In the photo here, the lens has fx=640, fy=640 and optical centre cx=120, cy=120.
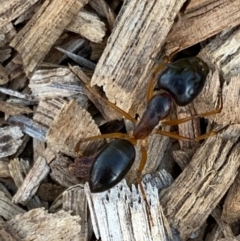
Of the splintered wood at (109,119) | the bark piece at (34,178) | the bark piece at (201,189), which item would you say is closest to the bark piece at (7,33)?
the splintered wood at (109,119)

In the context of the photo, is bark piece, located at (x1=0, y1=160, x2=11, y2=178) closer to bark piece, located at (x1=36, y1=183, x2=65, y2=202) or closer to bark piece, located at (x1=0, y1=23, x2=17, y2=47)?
bark piece, located at (x1=36, y1=183, x2=65, y2=202)

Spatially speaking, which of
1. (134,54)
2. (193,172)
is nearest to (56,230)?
(193,172)

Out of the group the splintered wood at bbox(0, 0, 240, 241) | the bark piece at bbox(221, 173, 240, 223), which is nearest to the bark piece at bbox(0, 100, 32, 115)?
the splintered wood at bbox(0, 0, 240, 241)

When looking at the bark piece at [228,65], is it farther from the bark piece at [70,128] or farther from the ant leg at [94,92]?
the bark piece at [70,128]

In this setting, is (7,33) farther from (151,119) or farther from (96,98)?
(151,119)

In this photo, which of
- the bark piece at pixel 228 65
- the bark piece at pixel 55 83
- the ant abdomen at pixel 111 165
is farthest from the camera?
the bark piece at pixel 55 83

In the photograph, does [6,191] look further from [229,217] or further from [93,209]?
[229,217]

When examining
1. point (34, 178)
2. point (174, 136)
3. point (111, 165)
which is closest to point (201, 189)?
point (174, 136)
